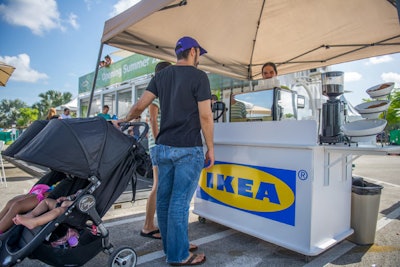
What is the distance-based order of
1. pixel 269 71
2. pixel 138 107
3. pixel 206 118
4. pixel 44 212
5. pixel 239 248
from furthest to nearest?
pixel 269 71 → pixel 239 248 → pixel 138 107 → pixel 206 118 → pixel 44 212

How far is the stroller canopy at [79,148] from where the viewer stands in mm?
1807

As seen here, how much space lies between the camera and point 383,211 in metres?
4.23

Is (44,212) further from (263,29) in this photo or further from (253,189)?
(263,29)

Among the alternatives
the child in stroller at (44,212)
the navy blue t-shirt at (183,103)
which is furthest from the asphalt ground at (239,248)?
the navy blue t-shirt at (183,103)

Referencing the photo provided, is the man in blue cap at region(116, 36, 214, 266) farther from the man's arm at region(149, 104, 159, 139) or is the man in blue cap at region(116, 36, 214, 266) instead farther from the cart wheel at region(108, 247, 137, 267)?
the man's arm at region(149, 104, 159, 139)

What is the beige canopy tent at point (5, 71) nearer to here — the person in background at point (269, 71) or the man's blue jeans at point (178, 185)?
the person in background at point (269, 71)

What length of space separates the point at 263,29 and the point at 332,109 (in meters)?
2.61

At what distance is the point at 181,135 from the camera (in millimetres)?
2344

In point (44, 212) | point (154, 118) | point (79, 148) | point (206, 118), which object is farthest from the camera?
point (154, 118)

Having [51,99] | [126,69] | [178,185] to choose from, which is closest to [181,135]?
[178,185]

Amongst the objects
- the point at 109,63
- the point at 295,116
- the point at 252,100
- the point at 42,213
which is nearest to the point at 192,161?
the point at 42,213

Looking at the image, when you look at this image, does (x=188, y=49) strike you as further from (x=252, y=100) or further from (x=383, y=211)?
(x=383, y=211)

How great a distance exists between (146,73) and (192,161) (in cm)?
878

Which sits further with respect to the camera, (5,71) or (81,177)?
(5,71)
